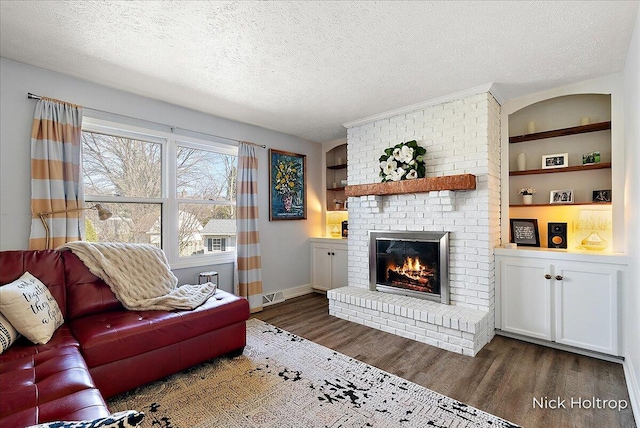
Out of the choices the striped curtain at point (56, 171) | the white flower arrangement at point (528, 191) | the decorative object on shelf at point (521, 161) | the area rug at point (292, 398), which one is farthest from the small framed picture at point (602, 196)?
the striped curtain at point (56, 171)

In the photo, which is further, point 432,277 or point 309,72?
point 432,277

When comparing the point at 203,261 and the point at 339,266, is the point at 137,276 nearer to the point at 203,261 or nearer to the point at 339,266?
the point at 203,261

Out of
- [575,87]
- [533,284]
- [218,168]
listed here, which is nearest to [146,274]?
[218,168]

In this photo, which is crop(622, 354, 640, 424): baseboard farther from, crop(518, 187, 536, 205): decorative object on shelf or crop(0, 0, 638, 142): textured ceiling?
crop(0, 0, 638, 142): textured ceiling

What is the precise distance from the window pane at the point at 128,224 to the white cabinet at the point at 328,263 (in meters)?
2.31

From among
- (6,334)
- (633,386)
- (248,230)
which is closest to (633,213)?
(633,386)

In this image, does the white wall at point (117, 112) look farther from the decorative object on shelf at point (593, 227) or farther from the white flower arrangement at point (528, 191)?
the decorative object on shelf at point (593, 227)

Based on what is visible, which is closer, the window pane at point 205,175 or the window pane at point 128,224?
the window pane at point 128,224

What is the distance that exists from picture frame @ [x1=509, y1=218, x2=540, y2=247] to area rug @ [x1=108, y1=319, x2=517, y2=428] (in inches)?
80.8

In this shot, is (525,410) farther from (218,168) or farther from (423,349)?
(218,168)

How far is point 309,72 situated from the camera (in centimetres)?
258

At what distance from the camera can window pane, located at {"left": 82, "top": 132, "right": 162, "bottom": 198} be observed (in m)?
2.88

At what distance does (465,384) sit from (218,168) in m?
3.45

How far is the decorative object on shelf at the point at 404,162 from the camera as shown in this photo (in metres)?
3.26
